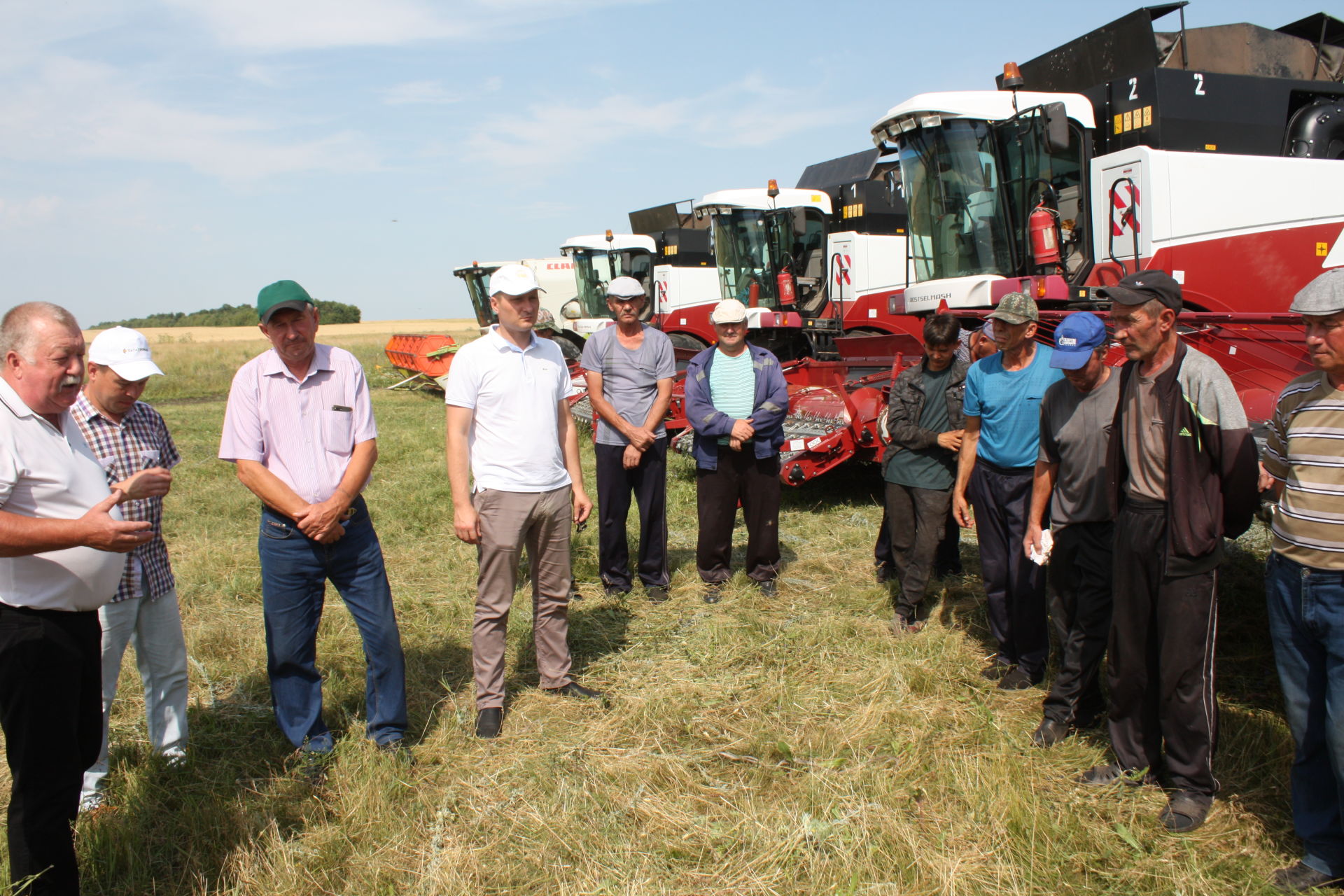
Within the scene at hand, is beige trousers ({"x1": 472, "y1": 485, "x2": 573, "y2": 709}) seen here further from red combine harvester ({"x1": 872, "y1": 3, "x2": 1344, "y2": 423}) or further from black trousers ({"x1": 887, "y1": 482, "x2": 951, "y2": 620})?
red combine harvester ({"x1": 872, "y1": 3, "x2": 1344, "y2": 423})

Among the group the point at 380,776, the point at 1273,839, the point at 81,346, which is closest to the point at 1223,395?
the point at 1273,839

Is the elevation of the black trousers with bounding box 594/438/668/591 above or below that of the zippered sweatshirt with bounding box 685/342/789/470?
below

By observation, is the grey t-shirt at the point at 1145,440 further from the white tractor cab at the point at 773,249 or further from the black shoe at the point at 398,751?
the white tractor cab at the point at 773,249

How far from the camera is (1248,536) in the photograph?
15.7 feet

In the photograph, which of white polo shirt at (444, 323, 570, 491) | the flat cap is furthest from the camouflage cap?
white polo shirt at (444, 323, 570, 491)

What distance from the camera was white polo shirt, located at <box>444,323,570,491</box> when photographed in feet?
11.6

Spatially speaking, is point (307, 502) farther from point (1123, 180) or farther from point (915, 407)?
point (1123, 180)

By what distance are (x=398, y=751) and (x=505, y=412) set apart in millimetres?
1374

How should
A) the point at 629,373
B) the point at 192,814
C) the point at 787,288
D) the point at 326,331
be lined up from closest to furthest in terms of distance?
the point at 192,814
the point at 629,373
the point at 787,288
the point at 326,331

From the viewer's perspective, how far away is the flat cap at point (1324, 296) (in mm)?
2275

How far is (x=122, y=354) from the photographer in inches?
118

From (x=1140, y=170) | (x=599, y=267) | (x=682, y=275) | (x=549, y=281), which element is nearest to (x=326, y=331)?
(x=549, y=281)

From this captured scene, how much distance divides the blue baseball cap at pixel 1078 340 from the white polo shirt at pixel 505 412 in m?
1.90

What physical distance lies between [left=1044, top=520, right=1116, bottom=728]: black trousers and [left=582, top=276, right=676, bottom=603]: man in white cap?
7.62 ft
